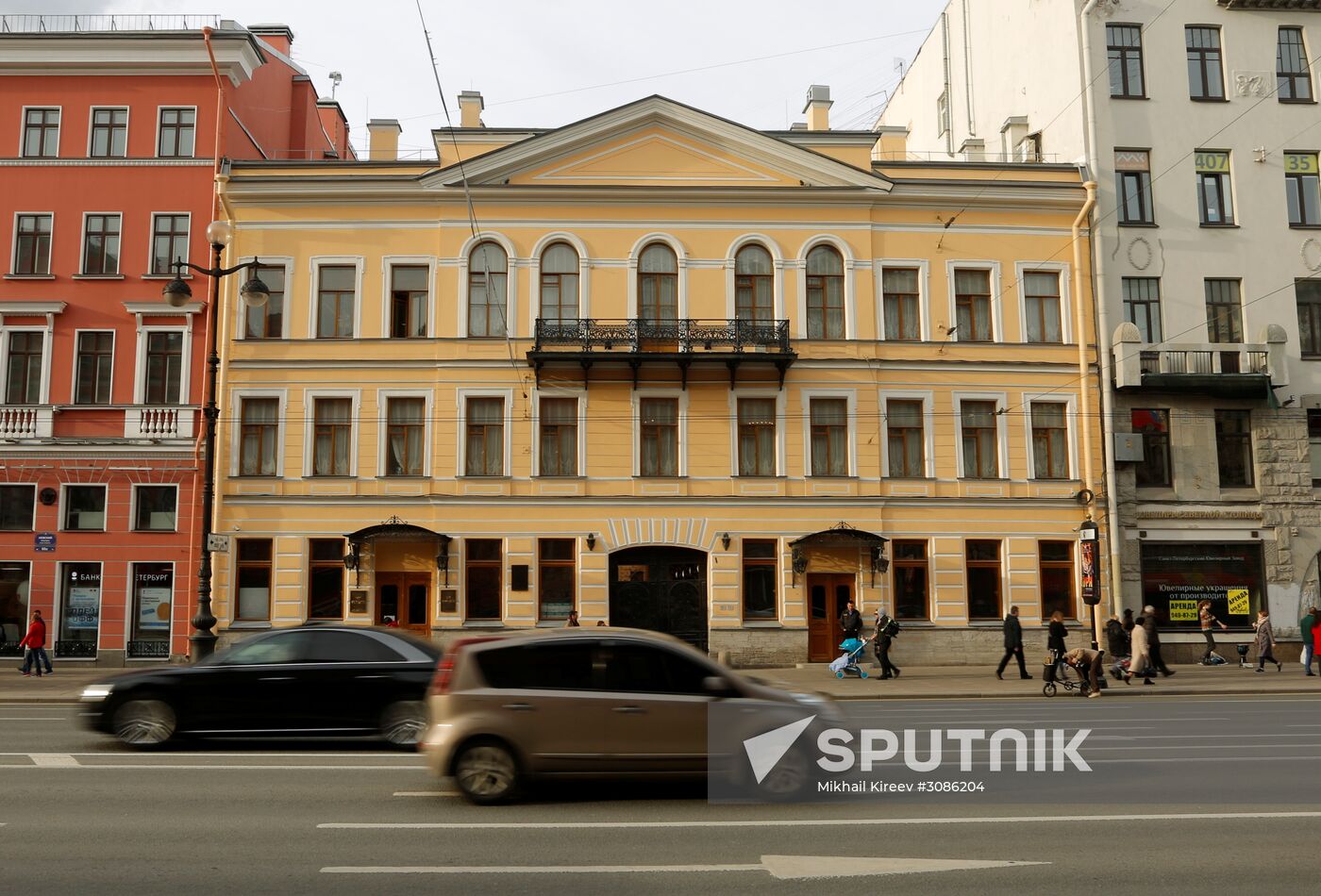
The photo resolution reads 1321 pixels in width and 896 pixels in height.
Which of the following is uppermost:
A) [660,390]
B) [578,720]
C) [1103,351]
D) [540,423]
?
[1103,351]

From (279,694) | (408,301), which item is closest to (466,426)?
(408,301)

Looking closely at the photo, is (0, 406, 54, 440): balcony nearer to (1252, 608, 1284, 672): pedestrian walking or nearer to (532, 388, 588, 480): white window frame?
(532, 388, 588, 480): white window frame

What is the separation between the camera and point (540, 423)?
2952 centimetres

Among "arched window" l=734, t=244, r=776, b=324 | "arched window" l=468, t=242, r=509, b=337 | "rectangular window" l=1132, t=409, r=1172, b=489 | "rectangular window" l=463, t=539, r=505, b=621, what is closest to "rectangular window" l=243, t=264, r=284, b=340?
"arched window" l=468, t=242, r=509, b=337

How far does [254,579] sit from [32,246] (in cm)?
1128

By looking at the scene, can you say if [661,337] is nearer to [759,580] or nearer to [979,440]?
[759,580]

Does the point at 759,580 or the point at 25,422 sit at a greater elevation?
the point at 25,422

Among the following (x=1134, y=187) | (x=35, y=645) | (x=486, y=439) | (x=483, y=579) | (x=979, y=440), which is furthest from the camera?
(x=1134, y=187)

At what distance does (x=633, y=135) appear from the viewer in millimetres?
30484

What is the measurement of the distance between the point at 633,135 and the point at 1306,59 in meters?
19.9

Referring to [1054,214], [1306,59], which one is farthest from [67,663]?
[1306,59]

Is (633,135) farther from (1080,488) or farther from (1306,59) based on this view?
(1306,59)

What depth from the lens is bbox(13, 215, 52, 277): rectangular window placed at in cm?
3044

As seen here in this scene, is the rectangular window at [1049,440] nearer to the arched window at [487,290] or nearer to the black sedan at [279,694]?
the arched window at [487,290]
